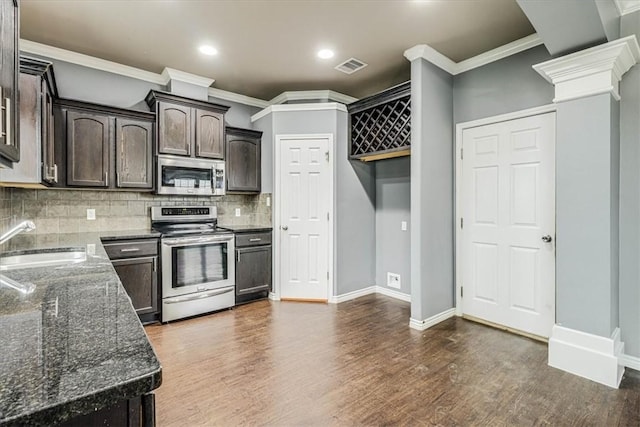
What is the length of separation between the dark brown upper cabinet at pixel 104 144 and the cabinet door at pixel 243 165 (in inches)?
37.0

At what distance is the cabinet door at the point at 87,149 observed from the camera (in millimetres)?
3143

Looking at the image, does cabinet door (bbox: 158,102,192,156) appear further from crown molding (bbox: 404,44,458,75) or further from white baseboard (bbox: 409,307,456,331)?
white baseboard (bbox: 409,307,456,331)

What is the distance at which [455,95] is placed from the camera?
358 centimetres

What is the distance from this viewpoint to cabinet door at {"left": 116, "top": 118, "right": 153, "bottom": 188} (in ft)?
11.2

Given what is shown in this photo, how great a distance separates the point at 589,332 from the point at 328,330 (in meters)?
2.08

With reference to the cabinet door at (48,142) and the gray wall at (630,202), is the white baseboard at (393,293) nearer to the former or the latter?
the gray wall at (630,202)

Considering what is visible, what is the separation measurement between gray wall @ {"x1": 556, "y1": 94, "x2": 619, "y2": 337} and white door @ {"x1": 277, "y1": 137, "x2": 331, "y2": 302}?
241 cm

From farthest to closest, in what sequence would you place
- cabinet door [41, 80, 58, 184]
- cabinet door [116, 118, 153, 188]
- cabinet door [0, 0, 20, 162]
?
cabinet door [116, 118, 153, 188], cabinet door [41, 80, 58, 184], cabinet door [0, 0, 20, 162]

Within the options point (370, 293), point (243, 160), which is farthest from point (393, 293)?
point (243, 160)

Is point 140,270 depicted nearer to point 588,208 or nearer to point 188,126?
point 188,126

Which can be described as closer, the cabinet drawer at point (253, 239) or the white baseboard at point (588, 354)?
the white baseboard at point (588, 354)

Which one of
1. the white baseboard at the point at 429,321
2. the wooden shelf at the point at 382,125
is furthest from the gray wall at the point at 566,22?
the white baseboard at the point at 429,321

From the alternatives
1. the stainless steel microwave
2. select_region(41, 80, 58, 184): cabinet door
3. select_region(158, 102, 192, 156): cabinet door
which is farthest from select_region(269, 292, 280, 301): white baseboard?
select_region(41, 80, 58, 184): cabinet door

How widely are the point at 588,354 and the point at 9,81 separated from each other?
3.59 m
